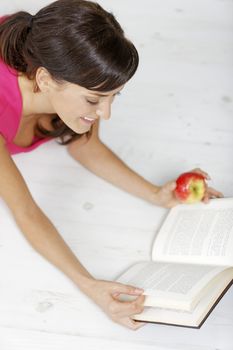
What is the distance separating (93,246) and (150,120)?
485 mm

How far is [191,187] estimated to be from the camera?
5.38ft

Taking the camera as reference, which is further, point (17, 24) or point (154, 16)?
point (154, 16)

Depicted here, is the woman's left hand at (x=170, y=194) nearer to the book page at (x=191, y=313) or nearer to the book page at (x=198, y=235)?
the book page at (x=198, y=235)

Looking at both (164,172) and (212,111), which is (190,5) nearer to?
(212,111)

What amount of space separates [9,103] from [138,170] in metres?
0.46

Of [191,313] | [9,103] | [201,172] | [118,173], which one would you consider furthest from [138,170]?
[191,313]

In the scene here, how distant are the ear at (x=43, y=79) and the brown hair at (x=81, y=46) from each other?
0.04ft

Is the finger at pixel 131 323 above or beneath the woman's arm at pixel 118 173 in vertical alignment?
beneath

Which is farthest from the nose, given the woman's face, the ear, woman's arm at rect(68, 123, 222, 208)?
woman's arm at rect(68, 123, 222, 208)

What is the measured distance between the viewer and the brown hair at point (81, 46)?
49.5 inches

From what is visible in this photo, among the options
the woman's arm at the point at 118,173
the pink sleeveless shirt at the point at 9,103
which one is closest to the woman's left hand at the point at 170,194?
the woman's arm at the point at 118,173

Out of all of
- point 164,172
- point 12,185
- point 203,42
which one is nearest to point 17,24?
point 12,185

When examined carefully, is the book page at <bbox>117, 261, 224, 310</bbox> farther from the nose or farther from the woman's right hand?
the nose

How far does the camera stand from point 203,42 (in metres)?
2.17
